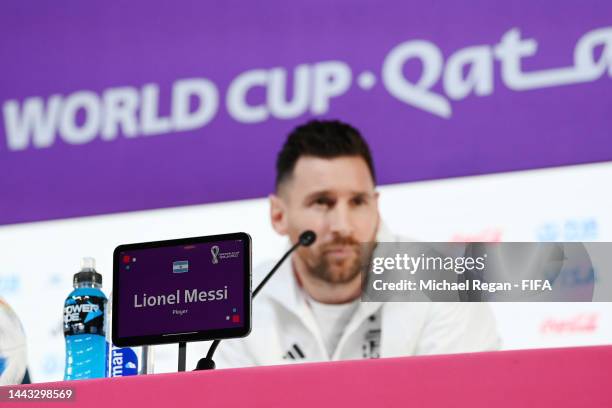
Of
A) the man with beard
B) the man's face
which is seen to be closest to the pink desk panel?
the man with beard

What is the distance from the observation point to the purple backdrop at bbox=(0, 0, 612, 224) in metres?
3.32

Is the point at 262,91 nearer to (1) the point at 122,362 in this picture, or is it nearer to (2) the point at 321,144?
(2) the point at 321,144

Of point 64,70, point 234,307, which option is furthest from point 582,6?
point 234,307

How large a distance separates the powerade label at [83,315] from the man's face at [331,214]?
1.55 m

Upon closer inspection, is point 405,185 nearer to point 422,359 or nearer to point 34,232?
point 34,232

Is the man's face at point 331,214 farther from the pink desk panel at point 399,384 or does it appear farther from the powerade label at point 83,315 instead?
the pink desk panel at point 399,384

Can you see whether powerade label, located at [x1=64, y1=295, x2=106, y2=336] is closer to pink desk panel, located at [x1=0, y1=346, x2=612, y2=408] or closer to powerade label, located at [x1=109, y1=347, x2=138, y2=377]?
powerade label, located at [x1=109, y1=347, x2=138, y2=377]

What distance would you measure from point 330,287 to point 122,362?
156 centimetres

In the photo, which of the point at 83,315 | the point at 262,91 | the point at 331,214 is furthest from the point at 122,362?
the point at 262,91

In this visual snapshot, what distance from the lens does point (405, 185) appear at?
3.34m

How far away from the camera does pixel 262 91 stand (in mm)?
3547

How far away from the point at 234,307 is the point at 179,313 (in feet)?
0.26

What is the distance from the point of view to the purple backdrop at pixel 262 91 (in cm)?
332

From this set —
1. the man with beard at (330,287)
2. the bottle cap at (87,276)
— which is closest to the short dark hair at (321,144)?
the man with beard at (330,287)
